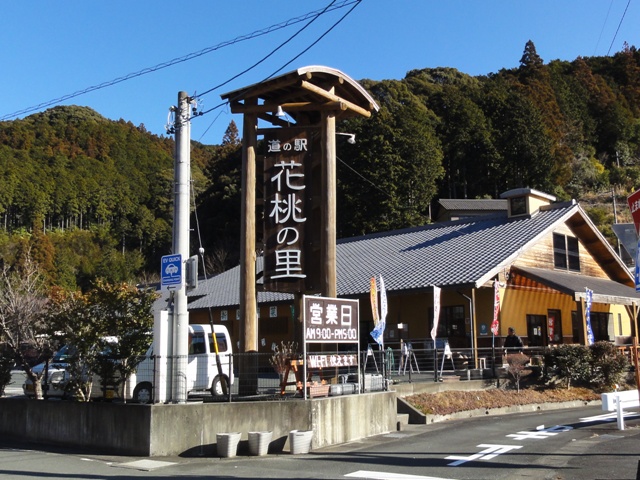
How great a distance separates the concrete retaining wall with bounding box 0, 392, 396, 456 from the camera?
36.6ft

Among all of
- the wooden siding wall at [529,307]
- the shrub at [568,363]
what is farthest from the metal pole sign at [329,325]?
the wooden siding wall at [529,307]

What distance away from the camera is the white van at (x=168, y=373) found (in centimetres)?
1180

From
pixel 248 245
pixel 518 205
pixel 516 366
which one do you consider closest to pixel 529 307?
pixel 518 205

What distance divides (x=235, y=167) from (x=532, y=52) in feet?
162

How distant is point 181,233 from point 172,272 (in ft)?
2.62

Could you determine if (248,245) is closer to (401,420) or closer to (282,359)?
(282,359)

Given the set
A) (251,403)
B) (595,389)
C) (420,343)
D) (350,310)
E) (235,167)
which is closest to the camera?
(251,403)

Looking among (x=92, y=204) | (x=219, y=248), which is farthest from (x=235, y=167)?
(x=92, y=204)

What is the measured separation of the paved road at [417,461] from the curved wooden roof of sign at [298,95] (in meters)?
7.90

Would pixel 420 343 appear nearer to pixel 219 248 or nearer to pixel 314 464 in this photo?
pixel 314 464

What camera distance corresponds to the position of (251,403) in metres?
11.7

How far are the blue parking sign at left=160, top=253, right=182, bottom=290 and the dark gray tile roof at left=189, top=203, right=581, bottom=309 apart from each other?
1091cm

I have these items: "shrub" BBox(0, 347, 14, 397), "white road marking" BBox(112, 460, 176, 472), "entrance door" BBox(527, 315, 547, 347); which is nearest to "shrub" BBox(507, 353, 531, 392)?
"entrance door" BBox(527, 315, 547, 347)

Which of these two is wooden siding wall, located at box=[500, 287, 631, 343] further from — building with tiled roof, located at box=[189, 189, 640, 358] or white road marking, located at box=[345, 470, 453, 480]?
white road marking, located at box=[345, 470, 453, 480]
